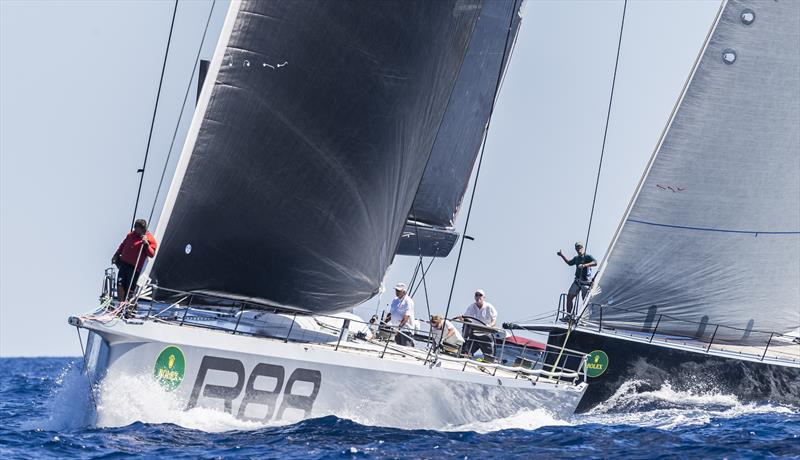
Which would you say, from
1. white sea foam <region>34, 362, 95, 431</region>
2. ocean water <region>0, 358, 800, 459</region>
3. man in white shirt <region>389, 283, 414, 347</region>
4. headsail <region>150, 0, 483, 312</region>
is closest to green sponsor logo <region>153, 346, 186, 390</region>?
ocean water <region>0, 358, 800, 459</region>

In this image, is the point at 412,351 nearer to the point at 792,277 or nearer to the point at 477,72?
the point at 477,72

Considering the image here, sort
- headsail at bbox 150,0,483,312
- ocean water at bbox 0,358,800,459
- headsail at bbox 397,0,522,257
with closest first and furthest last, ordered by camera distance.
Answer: ocean water at bbox 0,358,800,459 → headsail at bbox 150,0,483,312 → headsail at bbox 397,0,522,257

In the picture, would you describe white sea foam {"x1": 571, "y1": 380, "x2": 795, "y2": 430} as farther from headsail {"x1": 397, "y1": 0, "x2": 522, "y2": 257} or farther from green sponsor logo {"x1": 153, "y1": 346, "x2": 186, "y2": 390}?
green sponsor logo {"x1": 153, "y1": 346, "x2": 186, "y2": 390}

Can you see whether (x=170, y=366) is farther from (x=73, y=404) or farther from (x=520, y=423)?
(x=520, y=423)

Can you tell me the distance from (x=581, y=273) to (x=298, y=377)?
27.3ft

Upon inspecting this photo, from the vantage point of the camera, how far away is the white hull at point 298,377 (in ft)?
36.8

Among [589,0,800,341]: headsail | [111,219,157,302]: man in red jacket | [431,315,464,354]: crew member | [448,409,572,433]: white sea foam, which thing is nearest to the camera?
[111,219,157,302]: man in red jacket

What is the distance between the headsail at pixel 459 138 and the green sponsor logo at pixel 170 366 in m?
6.74

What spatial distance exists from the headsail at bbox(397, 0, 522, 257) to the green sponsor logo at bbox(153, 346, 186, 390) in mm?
6741

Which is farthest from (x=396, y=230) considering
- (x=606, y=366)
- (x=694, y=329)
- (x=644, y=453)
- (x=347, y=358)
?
(x=694, y=329)

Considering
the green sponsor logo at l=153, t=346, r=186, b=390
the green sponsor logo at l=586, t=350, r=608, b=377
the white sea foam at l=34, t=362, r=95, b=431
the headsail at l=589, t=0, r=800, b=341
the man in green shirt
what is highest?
the headsail at l=589, t=0, r=800, b=341

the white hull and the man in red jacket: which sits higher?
the man in red jacket

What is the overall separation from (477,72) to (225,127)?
6.76 metres

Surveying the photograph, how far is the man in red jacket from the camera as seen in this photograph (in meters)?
12.1
